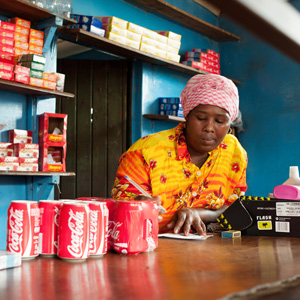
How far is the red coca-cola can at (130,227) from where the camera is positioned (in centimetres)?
107

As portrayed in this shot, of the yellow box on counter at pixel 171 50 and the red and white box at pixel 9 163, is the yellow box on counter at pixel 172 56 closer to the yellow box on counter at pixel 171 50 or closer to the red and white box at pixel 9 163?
the yellow box on counter at pixel 171 50

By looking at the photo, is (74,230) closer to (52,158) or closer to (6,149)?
(6,149)

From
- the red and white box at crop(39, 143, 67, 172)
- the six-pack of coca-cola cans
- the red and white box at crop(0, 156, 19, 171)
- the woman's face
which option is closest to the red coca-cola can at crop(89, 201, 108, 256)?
the six-pack of coca-cola cans

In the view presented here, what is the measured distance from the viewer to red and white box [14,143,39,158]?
8.94ft

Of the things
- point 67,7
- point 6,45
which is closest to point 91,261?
point 6,45

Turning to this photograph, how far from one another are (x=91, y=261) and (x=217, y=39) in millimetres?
4246

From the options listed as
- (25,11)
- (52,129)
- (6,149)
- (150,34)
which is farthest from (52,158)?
(150,34)

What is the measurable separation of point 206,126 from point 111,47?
189 centimetres

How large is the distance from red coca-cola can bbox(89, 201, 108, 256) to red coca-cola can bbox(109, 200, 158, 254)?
55mm

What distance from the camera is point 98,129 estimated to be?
3.76m

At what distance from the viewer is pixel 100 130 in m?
3.76

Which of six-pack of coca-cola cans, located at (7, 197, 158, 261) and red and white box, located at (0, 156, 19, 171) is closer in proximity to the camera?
six-pack of coca-cola cans, located at (7, 197, 158, 261)

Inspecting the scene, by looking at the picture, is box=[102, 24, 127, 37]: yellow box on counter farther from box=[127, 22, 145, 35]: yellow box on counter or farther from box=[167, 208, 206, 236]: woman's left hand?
box=[167, 208, 206, 236]: woman's left hand

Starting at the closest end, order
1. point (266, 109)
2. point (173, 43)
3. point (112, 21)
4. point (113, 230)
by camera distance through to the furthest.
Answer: point (113, 230) → point (112, 21) → point (173, 43) → point (266, 109)
